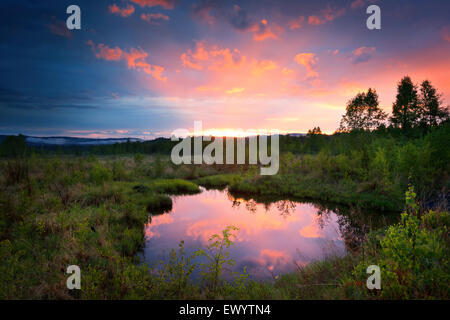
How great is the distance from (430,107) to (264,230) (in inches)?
1478

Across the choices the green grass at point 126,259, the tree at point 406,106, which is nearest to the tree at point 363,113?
the tree at point 406,106

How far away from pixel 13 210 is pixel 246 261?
9.33 metres

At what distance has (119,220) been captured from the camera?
403 inches

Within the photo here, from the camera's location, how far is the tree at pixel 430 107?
29844 millimetres

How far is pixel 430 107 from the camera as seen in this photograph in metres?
30.1

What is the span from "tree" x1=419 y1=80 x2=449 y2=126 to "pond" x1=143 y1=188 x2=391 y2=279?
3032 centimetres

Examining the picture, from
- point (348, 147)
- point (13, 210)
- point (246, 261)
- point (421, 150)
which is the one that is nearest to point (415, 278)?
point (246, 261)

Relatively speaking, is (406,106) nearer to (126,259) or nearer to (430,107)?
(430,107)

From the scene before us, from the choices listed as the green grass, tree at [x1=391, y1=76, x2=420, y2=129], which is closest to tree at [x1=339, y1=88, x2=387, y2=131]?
tree at [x1=391, y1=76, x2=420, y2=129]

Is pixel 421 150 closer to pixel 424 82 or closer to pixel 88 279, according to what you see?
pixel 88 279

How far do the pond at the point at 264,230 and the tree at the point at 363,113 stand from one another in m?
23.5

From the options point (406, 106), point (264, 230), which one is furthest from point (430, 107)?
point (264, 230)

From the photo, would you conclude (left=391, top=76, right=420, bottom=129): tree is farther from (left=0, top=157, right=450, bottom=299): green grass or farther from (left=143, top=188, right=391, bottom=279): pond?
(left=143, top=188, right=391, bottom=279): pond
